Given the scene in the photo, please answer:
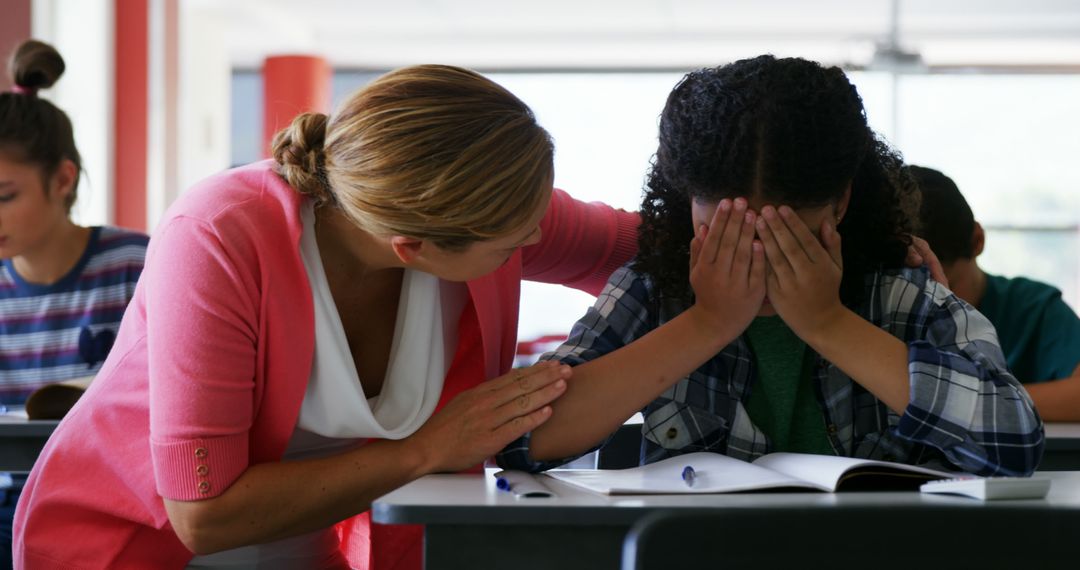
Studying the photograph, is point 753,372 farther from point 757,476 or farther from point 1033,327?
point 1033,327

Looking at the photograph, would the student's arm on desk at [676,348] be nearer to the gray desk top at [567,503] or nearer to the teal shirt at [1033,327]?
the gray desk top at [567,503]

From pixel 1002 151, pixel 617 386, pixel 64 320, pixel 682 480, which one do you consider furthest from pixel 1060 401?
pixel 1002 151

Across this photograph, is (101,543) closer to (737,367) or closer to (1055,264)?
(737,367)

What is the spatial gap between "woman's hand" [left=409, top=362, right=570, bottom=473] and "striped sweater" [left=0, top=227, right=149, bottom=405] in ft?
4.14

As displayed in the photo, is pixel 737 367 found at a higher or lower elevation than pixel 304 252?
lower

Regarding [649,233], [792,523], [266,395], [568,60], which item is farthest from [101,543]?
[568,60]

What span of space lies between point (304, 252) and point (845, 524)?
0.76 m

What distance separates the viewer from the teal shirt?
2.08m

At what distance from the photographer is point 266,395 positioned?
123 cm

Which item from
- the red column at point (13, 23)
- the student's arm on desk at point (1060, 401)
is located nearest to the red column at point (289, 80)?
the red column at point (13, 23)

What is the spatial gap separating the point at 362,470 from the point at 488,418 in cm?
15

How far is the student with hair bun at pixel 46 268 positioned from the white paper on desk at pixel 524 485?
138 centimetres

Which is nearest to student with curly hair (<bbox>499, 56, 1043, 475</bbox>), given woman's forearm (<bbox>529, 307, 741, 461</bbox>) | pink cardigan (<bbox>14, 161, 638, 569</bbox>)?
woman's forearm (<bbox>529, 307, 741, 461</bbox>)

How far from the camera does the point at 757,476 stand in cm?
101
